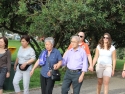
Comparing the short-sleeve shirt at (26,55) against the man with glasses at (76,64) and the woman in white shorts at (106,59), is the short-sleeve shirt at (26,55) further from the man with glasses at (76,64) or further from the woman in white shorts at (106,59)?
the woman in white shorts at (106,59)

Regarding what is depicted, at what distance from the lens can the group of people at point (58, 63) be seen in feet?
20.0

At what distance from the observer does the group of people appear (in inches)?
240

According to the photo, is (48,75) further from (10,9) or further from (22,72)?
(10,9)

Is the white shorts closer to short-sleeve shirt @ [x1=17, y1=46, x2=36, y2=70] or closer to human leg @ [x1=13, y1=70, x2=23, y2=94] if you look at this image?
short-sleeve shirt @ [x1=17, y1=46, x2=36, y2=70]

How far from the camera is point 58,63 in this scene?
6.05 meters

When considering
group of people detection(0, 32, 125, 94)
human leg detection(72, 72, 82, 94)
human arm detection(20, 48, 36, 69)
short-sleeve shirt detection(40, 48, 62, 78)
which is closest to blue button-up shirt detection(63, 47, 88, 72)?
group of people detection(0, 32, 125, 94)

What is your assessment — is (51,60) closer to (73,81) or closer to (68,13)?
(73,81)

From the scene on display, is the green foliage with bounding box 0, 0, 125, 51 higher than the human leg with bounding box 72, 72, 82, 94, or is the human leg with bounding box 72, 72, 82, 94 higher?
the green foliage with bounding box 0, 0, 125, 51

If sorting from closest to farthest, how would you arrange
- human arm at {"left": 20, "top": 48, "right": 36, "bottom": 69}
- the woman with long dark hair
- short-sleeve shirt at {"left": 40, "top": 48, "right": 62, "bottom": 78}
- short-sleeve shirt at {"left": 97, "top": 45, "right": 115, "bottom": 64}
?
short-sleeve shirt at {"left": 40, "top": 48, "right": 62, "bottom": 78}, the woman with long dark hair, human arm at {"left": 20, "top": 48, "right": 36, "bottom": 69}, short-sleeve shirt at {"left": 97, "top": 45, "right": 115, "bottom": 64}

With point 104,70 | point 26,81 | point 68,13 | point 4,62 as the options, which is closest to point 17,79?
point 26,81

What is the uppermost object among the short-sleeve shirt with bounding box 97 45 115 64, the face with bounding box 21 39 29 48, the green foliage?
the green foliage

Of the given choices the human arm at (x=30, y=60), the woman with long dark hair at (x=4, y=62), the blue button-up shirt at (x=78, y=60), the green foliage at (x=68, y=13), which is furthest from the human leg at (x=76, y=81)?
the green foliage at (x=68, y=13)

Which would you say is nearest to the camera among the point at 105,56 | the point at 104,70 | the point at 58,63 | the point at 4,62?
the point at 58,63

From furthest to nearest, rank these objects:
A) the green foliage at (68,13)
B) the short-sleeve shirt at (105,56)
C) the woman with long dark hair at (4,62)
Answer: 1. the green foliage at (68,13)
2. the short-sleeve shirt at (105,56)
3. the woman with long dark hair at (4,62)
